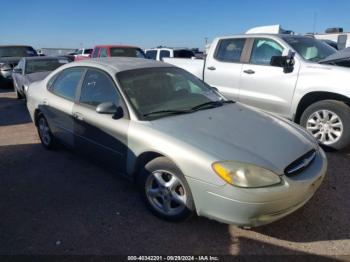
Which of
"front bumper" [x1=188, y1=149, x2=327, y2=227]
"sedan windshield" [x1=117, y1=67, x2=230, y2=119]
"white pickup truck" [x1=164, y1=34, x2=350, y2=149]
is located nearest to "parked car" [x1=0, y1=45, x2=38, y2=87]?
"white pickup truck" [x1=164, y1=34, x2=350, y2=149]

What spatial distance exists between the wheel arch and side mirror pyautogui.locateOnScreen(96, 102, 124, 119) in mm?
3120

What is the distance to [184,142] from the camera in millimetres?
2879

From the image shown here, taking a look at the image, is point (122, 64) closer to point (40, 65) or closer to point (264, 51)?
point (264, 51)

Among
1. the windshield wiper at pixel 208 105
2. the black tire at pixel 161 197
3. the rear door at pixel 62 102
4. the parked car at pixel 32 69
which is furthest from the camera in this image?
the parked car at pixel 32 69

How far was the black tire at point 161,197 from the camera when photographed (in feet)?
9.54

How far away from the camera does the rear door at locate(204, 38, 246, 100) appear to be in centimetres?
600

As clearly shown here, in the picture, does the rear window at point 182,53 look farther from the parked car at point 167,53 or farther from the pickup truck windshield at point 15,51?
the pickup truck windshield at point 15,51

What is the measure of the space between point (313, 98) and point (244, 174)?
3105mm

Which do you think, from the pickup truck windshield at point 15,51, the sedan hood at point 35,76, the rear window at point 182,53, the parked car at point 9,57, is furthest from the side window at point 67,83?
the pickup truck windshield at point 15,51

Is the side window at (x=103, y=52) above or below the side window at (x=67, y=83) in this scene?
above

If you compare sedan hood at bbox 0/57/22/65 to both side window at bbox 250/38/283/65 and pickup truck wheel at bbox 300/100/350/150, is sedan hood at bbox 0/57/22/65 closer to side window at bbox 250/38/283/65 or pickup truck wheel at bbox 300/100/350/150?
side window at bbox 250/38/283/65

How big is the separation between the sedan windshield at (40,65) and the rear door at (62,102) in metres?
5.43

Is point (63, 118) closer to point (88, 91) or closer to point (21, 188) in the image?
point (88, 91)

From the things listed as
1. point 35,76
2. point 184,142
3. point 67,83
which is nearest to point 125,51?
point 35,76
